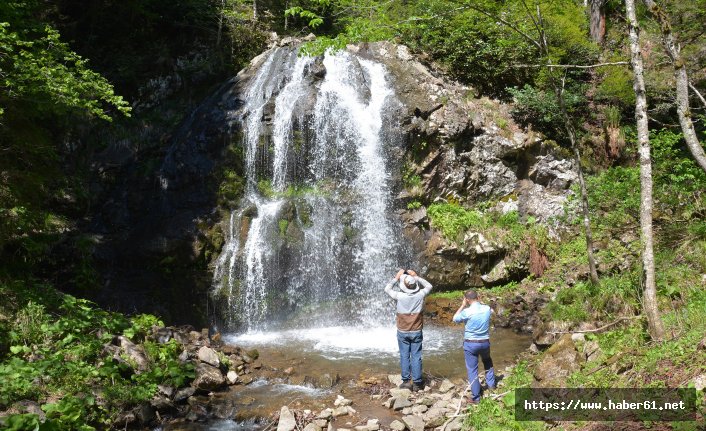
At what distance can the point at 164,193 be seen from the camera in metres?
14.6

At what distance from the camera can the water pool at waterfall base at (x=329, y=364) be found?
22.2 feet

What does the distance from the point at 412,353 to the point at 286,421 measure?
217 centimetres

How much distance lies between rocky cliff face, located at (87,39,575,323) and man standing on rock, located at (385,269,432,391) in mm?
6415

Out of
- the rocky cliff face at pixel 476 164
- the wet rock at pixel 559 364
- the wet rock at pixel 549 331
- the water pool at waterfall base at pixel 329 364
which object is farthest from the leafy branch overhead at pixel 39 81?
the rocky cliff face at pixel 476 164

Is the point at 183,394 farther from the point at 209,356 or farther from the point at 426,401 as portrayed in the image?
the point at 426,401

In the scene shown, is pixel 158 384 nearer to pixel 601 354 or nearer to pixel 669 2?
pixel 601 354

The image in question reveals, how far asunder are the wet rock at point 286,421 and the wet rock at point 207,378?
180cm

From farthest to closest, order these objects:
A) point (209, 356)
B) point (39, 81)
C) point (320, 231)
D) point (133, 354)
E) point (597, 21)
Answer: point (597, 21), point (320, 231), point (209, 356), point (39, 81), point (133, 354)

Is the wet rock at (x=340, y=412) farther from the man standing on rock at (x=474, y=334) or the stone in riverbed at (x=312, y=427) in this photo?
the man standing on rock at (x=474, y=334)

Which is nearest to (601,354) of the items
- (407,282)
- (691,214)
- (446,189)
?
(407,282)

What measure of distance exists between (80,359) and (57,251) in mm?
7759

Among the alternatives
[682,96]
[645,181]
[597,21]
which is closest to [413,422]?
[645,181]

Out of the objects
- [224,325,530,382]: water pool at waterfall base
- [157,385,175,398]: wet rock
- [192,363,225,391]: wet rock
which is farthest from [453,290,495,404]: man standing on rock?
[157,385,175,398]: wet rock

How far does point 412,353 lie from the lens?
22.7 feet
